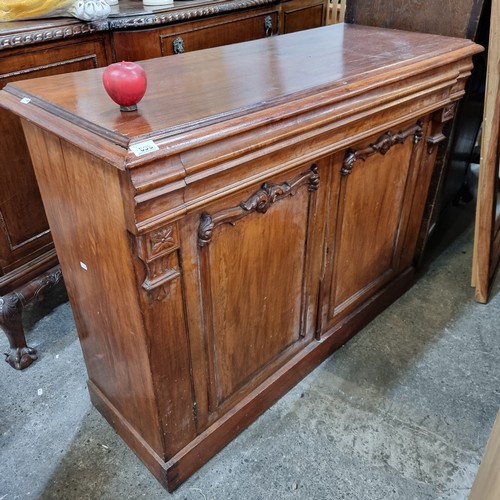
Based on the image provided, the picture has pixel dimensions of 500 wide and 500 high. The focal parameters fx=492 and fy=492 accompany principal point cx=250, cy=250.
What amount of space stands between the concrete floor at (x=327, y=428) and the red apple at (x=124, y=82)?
1.02 m

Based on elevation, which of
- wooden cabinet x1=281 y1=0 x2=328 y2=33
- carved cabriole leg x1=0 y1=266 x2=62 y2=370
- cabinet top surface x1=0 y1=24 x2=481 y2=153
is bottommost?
carved cabriole leg x1=0 y1=266 x2=62 y2=370

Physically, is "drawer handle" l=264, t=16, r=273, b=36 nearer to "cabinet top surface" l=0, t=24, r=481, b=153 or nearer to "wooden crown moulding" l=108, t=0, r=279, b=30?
"wooden crown moulding" l=108, t=0, r=279, b=30

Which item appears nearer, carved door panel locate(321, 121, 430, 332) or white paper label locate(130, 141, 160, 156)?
white paper label locate(130, 141, 160, 156)

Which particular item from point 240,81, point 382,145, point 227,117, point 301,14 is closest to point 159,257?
point 227,117

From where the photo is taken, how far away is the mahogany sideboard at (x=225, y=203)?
920 mm

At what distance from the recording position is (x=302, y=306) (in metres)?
1.50

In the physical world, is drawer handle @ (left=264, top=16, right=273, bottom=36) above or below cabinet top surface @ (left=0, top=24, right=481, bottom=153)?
A: below

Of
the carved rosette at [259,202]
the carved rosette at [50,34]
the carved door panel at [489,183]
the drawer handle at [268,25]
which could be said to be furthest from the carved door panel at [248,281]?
the drawer handle at [268,25]

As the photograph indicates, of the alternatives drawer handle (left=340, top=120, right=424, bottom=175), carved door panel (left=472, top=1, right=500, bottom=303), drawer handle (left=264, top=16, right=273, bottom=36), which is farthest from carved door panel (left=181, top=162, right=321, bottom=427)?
drawer handle (left=264, top=16, right=273, bottom=36)

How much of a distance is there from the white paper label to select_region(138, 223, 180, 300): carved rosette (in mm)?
161

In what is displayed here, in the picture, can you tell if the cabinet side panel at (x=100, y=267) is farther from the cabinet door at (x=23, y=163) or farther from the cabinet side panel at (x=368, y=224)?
the cabinet side panel at (x=368, y=224)

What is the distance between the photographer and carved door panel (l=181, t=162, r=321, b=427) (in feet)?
3.55

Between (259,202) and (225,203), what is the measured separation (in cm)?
10

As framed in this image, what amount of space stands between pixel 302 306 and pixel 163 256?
0.64 metres
